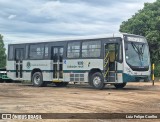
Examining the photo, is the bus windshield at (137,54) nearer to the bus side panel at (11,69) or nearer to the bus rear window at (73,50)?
the bus rear window at (73,50)

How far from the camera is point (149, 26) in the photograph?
139 feet

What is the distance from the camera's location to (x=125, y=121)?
10.8m

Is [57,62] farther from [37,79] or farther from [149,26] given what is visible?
[149,26]

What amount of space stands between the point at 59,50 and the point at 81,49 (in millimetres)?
2003

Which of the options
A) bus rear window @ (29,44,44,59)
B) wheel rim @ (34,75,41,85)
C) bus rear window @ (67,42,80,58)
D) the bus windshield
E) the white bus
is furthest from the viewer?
wheel rim @ (34,75,41,85)

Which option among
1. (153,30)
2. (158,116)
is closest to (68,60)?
(158,116)

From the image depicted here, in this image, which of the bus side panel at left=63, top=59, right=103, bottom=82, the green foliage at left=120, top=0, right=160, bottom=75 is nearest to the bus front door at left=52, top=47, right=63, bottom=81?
the bus side panel at left=63, top=59, right=103, bottom=82

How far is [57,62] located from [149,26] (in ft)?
60.8

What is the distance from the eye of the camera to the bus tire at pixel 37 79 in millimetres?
27188

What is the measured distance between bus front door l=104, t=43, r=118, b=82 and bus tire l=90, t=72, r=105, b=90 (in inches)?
12.8

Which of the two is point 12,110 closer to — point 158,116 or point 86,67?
point 158,116

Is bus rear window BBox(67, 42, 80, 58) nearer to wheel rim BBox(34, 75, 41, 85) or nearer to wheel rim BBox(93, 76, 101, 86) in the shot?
wheel rim BBox(93, 76, 101, 86)

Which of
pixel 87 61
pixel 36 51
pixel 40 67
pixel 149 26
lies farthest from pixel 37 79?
pixel 149 26

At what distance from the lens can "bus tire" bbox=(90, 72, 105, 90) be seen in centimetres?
2353
